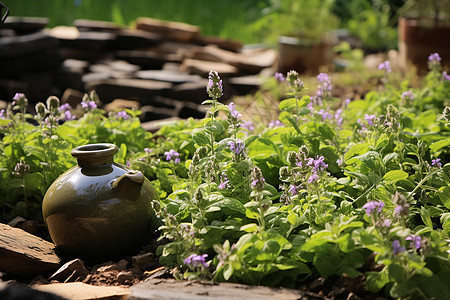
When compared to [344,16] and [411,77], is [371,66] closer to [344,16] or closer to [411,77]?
[411,77]

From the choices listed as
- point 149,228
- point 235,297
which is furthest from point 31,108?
point 235,297

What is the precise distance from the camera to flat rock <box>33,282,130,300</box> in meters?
2.08

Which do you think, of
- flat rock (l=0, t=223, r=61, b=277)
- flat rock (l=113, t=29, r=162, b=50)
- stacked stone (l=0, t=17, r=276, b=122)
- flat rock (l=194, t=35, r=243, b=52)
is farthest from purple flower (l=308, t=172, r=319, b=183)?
flat rock (l=194, t=35, r=243, b=52)

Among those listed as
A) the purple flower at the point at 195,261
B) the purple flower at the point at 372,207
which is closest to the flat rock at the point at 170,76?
the purple flower at the point at 195,261

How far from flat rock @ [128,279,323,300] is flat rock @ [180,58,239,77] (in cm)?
479

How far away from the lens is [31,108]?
216 inches

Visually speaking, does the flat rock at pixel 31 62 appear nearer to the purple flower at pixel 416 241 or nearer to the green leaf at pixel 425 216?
the green leaf at pixel 425 216

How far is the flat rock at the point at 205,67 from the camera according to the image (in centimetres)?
669

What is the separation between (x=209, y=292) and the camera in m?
1.96

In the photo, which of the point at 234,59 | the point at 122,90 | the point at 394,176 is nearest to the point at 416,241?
the point at 394,176

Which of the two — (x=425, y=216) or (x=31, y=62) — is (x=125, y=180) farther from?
(x=31, y=62)

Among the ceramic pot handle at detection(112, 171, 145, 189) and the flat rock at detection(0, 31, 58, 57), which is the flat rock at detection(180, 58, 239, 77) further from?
the ceramic pot handle at detection(112, 171, 145, 189)

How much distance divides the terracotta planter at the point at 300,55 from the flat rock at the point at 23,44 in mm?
2657

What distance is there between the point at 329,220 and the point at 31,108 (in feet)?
13.2
